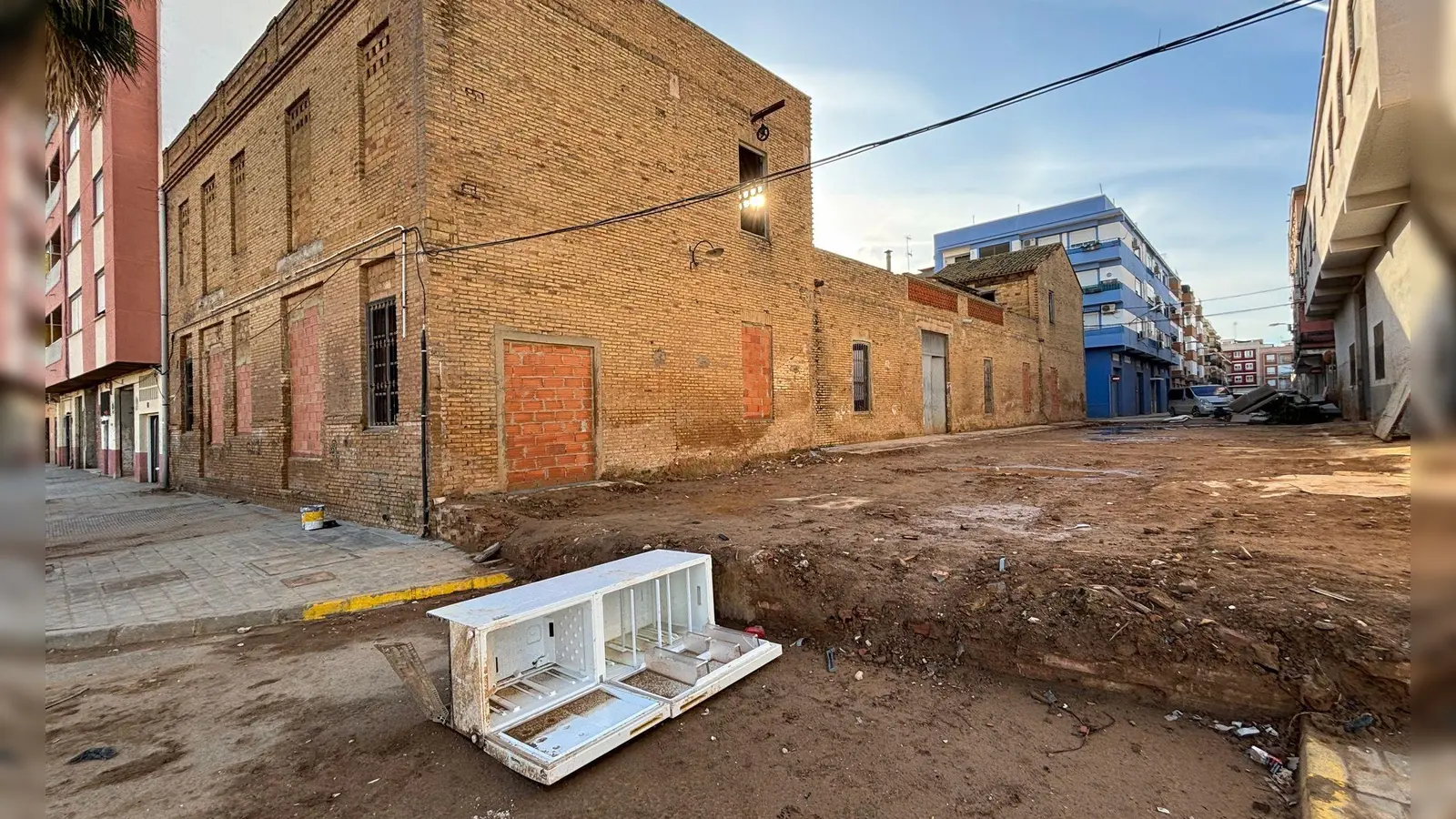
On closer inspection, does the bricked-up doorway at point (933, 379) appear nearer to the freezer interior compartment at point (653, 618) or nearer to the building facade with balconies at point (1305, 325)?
the building facade with balconies at point (1305, 325)

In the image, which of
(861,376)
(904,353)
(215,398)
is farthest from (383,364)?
(904,353)

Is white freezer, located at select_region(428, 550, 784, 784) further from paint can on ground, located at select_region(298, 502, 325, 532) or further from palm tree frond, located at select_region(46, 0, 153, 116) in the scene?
paint can on ground, located at select_region(298, 502, 325, 532)

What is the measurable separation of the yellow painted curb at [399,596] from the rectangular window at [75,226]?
69.6 feet

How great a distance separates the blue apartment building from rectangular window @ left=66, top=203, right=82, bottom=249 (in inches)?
1629

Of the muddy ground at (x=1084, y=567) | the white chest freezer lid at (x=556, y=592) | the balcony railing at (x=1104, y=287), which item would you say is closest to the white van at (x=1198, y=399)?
the balcony railing at (x=1104, y=287)

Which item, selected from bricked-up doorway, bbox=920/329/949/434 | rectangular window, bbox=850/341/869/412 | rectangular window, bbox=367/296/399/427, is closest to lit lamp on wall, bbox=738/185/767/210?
rectangular window, bbox=850/341/869/412

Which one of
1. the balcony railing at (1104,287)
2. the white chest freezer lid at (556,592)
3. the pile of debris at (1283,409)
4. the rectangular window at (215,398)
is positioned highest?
the balcony railing at (1104,287)

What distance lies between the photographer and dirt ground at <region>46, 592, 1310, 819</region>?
290cm

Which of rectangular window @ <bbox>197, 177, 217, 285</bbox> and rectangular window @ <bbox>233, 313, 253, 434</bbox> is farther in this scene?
rectangular window @ <bbox>197, 177, 217, 285</bbox>

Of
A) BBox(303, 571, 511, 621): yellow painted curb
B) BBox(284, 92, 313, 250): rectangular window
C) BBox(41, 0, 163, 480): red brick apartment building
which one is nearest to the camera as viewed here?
BBox(303, 571, 511, 621): yellow painted curb

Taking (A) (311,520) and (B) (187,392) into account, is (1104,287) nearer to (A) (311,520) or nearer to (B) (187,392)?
(A) (311,520)

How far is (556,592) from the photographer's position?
394 cm

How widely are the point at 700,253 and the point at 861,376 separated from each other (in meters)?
6.99

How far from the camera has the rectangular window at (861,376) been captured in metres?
17.4
